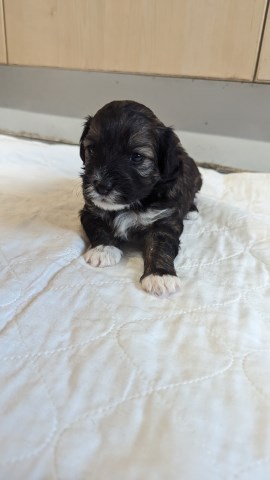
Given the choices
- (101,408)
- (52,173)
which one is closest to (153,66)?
(52,173)

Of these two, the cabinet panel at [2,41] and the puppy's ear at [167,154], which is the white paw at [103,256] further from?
the cabinet panel at [2,41]

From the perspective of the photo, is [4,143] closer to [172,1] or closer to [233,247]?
[172,1]

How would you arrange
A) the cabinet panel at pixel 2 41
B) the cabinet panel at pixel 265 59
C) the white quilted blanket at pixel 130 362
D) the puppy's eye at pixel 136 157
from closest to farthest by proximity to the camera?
the white quilted blanket at pixel 130 362 < the puppy's eye at pixel 136 157 < the cabinet panel at pixel 265 59 < the cabinet panel at pixel 2 41

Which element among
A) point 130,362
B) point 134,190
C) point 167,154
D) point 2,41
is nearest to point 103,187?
point 134,190

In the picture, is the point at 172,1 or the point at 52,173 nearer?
the point at 172,1

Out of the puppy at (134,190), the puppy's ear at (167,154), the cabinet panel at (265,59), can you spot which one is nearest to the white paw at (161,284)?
the puppy at (134,190)

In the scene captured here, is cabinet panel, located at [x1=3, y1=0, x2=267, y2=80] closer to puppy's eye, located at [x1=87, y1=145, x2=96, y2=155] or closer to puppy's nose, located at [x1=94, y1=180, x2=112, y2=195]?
puppy's eye, located at [x1=87, y1=145, x2=96, y2=155]

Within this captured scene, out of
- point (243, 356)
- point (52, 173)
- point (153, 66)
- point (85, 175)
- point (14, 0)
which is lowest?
point (52, 173)
